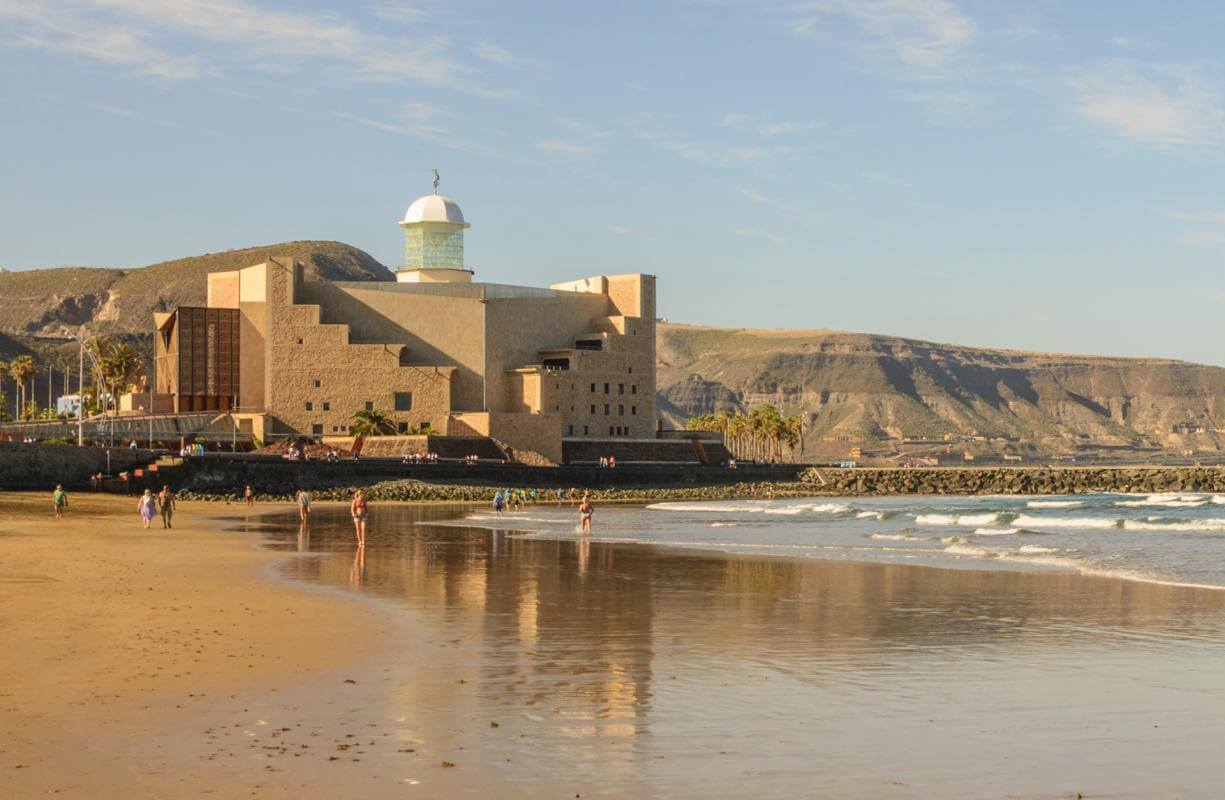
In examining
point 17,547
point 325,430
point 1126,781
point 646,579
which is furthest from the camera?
point 325,430

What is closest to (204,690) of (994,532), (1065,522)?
(994,532)

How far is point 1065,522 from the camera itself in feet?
194

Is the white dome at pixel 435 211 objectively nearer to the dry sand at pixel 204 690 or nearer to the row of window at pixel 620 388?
the row of window at pixel 620 388

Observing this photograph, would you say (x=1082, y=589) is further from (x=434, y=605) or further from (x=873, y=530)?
(x=873, y=530)

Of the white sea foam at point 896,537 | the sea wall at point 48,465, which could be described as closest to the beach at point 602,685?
the white sea foam at point 896,537

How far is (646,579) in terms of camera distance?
30844 millimetres

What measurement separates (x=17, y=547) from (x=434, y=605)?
53.3ft

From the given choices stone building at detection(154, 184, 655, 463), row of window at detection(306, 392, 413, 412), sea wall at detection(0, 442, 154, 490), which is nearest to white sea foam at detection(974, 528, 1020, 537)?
sea wall at detection(0, 442, 154, 490)

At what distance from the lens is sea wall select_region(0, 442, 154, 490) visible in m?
73.6

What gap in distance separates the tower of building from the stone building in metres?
0.11

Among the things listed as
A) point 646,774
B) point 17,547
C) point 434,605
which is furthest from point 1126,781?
point 17,547

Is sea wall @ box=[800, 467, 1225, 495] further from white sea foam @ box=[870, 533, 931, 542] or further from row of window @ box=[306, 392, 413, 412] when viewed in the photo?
white sea foam @ box=[870, 533, 931, 542]

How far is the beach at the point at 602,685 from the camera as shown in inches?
472

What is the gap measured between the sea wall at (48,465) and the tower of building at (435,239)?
128 feet
